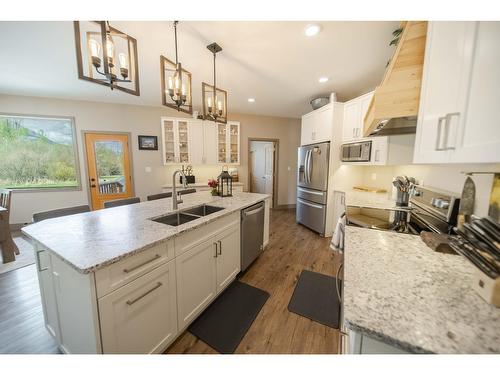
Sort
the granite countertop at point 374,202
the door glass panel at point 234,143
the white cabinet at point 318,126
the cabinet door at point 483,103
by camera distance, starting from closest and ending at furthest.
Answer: the cabinet door at point 483,103
the granite countertop at point 374,202
the white cabinet at point 318,126
the door glass panel at point 234,143

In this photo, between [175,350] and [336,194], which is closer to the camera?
[175,350]

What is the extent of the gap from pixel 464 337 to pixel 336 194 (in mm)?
2908

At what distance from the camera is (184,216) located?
1.89m

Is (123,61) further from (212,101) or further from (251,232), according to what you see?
(251,232)

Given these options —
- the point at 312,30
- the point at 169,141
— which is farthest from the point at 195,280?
the point at 169,141

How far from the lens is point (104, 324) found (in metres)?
0.89

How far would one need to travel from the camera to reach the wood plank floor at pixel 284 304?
52.6 inches

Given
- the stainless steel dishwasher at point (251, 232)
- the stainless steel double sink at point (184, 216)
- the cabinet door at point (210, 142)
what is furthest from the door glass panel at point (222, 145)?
the stainless steel double sink at point (184, 216)

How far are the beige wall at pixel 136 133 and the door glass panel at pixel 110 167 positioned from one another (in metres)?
0.25

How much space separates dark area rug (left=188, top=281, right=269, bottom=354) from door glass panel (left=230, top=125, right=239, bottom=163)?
323 cm

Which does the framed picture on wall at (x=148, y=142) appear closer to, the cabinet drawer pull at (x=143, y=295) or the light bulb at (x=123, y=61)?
the light bulb at (x=123, y=61)

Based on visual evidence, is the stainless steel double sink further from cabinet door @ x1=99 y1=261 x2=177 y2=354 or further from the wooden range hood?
the wooden range hood
